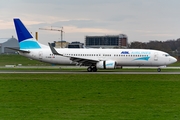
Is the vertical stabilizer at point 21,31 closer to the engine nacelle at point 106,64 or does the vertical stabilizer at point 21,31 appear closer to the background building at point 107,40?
the engine nacelle at point 106,64

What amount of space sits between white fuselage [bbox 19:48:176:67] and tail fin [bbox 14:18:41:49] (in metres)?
0.96

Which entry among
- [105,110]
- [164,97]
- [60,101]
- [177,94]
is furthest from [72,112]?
[177,94]

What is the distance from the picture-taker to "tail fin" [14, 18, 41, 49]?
43.6 m

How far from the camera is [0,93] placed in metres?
18.0

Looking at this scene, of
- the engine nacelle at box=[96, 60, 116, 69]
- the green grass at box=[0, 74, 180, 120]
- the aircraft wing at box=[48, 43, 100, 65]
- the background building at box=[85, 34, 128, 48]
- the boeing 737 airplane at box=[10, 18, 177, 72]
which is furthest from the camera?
the background building at box=[85, 34, 128, 48]

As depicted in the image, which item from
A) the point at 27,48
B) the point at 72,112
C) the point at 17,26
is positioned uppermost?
the point at 17,26

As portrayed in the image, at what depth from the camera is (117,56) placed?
42.2 metres

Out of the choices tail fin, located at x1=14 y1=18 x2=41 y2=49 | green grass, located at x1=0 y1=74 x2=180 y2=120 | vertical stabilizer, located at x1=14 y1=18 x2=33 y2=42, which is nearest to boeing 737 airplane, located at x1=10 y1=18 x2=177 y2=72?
tail fin, located at x1=14 y1=18 x2=41 y2=49

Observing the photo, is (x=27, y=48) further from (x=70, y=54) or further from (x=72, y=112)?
(x=72, y=112)

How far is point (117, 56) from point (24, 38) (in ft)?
39.3

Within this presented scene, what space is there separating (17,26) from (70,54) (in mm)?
7749

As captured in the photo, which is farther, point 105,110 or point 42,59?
point 42,59

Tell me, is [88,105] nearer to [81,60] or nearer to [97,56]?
[81,60]

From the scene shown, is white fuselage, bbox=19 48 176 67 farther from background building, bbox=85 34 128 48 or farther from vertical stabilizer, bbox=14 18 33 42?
background building, bbox=85 34 128 48
